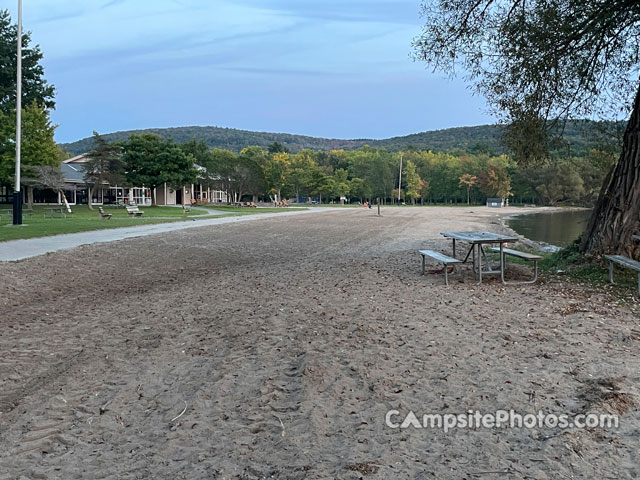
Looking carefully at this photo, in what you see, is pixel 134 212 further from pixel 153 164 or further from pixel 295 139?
pixel 295 139

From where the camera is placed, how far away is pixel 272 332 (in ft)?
16.9


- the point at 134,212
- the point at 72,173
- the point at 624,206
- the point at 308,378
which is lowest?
the point at 308,378

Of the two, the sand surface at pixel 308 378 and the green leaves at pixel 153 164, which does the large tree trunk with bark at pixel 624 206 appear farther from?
the green leaves at pixel 153 164

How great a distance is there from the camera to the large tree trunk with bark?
755 centimetres

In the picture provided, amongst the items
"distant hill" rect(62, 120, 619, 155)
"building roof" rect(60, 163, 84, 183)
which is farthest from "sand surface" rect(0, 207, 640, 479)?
"distant hill" rect(62, 120, 619, 155)

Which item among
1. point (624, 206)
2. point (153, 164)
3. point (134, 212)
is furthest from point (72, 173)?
point (624, 206)

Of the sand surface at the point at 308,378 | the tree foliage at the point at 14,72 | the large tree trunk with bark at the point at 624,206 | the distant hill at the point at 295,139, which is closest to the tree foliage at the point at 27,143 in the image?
the tree foliage at the point at 14,72

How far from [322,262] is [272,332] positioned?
5606mm

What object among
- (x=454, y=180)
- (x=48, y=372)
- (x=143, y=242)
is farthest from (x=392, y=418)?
(x=454, y=180)

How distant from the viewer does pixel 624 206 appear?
7672mm

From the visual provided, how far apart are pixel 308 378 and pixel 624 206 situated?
6.19 metres

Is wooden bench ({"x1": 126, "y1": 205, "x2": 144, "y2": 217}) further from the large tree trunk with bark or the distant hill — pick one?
the distant hill

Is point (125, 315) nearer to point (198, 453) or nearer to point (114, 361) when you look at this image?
point (114, 361)

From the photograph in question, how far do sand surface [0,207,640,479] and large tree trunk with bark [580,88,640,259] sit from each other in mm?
1215
